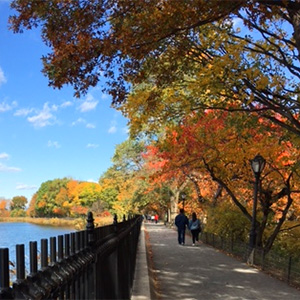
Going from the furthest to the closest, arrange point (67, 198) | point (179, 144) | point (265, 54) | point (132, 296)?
1. point (67, 198)
2. point (179, 144)
3. point (265, 54)
4. point (132, 296)

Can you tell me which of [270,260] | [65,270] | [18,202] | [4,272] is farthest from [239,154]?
[18,202]

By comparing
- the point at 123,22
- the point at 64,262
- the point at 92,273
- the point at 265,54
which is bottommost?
the point at 92,273

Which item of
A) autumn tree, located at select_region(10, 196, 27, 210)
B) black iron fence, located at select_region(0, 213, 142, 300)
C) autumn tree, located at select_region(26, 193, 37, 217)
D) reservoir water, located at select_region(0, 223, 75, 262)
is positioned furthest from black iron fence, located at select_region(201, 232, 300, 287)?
autumn tree, located at select_region(10, 196, 27, 210)

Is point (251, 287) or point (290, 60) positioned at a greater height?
point (290, 60)

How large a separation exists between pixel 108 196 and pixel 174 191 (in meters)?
57.1

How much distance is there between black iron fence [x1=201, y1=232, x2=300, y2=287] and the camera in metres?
9.15

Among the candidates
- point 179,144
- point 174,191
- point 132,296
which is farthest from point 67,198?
point 132,296

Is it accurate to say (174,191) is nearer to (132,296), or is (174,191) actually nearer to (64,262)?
(132,296)

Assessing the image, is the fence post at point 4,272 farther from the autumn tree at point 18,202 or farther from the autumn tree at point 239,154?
the autumn tree at point 18,202

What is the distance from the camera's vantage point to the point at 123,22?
6.53 meters

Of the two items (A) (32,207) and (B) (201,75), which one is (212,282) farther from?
(A) (32,207)

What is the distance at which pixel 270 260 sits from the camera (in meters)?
10.7

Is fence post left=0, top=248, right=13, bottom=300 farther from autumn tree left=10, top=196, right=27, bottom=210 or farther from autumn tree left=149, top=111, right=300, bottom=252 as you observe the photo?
autumn tree left=10, top=196, right=27, bottom=210

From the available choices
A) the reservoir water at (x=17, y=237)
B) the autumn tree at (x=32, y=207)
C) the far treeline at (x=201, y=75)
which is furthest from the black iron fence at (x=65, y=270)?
the autumn tree at (x=32, y=207)
